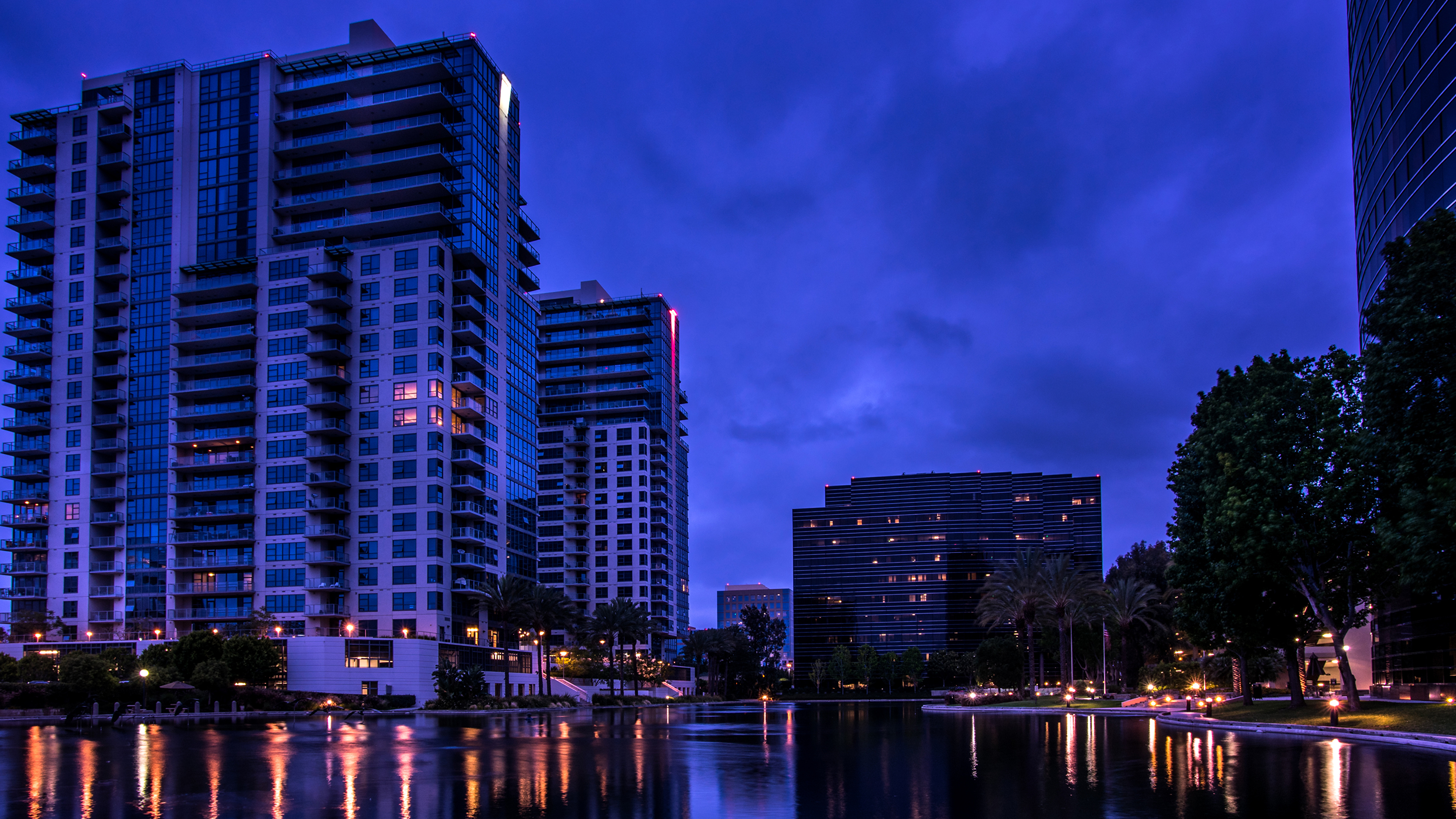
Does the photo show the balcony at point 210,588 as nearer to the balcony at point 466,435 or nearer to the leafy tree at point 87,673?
the balcony at point 466,435

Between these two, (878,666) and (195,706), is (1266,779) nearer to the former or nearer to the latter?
(195,706)

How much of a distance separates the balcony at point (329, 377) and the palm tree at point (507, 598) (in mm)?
25098

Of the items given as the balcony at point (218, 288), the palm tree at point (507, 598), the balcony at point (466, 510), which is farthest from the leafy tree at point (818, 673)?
the balcony at point (218, 288)

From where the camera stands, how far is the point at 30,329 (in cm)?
11412

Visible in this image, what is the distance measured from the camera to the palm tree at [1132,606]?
85.8 metres

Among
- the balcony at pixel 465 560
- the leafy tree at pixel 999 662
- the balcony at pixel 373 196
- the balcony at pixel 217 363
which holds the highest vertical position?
the balcony at pixel 373 196

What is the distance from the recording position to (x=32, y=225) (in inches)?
4515

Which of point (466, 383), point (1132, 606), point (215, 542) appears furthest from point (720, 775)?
point (215, 542)

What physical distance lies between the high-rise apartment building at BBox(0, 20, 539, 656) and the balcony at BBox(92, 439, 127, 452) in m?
0.28

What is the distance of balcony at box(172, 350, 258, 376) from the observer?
107m

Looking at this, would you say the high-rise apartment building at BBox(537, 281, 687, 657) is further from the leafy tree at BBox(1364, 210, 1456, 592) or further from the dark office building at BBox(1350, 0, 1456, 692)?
the leafy tree at BBox(1364, 210, 1456, 592)

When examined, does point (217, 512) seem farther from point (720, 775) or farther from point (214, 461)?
point (720, 775)

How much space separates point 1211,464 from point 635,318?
13029 cm

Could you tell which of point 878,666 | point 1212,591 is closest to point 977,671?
point 878,666
